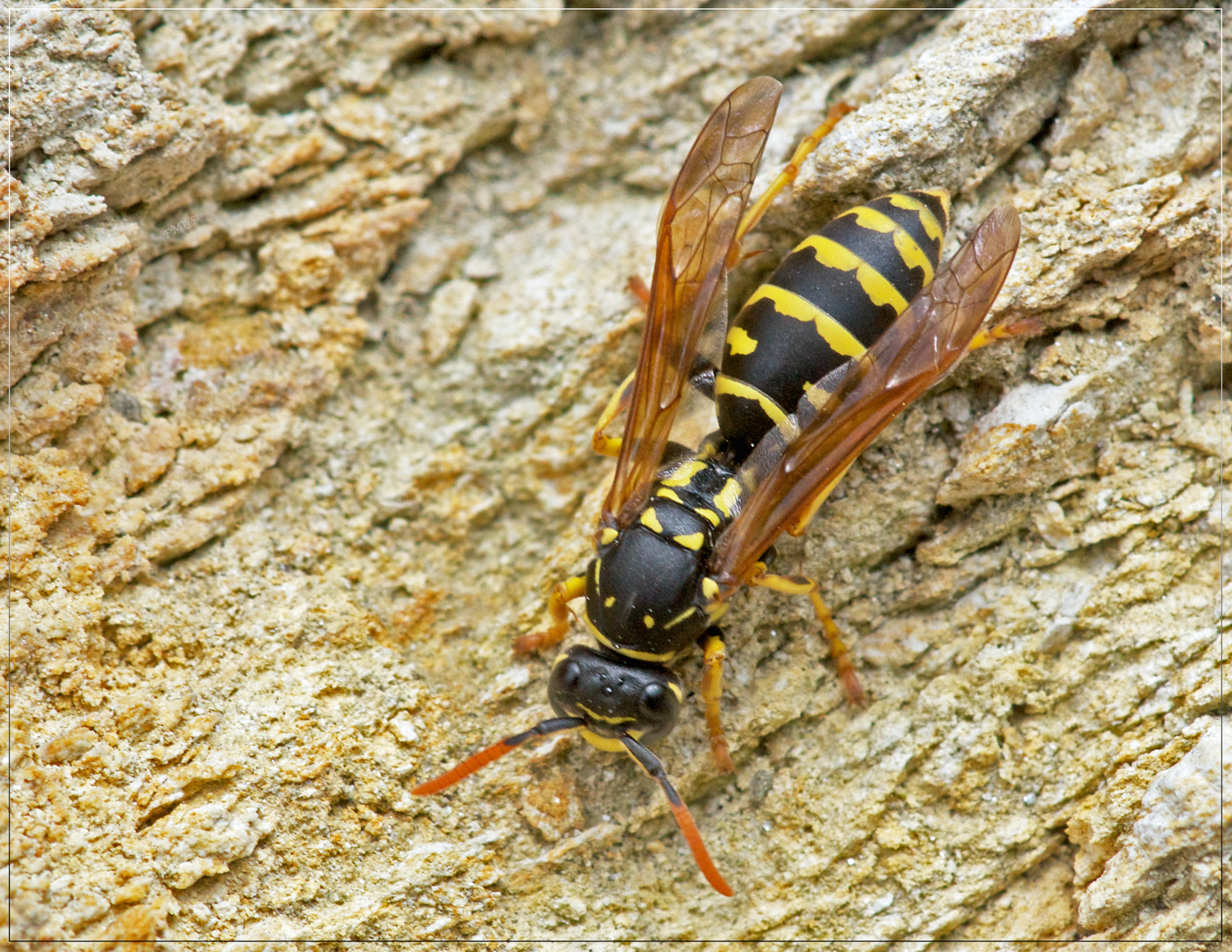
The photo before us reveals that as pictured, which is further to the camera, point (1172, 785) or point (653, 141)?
point (653, 141)

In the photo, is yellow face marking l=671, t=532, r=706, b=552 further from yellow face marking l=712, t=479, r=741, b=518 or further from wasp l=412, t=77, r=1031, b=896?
yellow face marking l=712, t=479, r=741, b=518

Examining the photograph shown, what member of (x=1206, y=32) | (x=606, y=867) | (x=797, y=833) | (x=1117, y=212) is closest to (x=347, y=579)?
(x=606, y=867)

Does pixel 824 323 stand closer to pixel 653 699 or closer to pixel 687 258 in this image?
pixel 687 258

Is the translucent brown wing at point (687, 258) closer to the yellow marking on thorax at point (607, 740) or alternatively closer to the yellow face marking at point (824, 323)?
the yellow face marking at point (824, 323)

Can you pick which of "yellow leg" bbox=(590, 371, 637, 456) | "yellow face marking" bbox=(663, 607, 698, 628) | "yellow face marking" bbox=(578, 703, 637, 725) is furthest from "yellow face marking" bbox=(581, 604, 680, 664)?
"yellow leg" bbox=(590, 371, 637, 456)

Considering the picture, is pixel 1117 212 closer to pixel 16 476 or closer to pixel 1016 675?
pixel 1016 675

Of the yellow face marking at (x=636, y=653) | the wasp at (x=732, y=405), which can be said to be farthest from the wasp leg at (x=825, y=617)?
the yellow face marking at (x=636, y=653)
